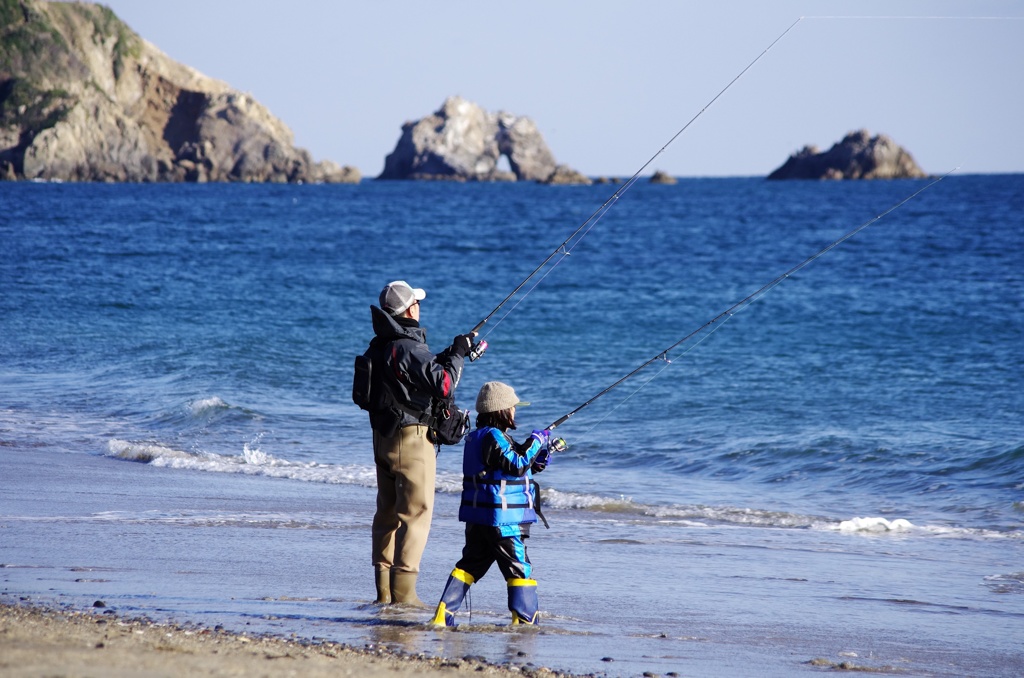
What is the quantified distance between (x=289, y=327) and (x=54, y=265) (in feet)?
33.8

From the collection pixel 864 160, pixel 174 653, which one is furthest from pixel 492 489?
pixel 864 160

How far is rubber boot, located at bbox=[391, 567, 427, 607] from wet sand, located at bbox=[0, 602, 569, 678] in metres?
0.77

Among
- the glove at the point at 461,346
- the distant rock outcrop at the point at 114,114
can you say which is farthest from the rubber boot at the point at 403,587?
the distant rock outcrop at the point at 114,114

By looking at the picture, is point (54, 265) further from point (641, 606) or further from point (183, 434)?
point (641, 606)

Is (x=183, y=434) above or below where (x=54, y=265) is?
below

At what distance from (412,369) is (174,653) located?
1.50m

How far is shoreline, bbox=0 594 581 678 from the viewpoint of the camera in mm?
3469

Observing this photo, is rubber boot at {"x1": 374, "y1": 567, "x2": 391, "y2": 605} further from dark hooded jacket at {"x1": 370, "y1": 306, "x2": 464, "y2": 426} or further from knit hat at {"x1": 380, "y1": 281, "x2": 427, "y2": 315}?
knit hat at {"x1": 380, "y1": 281, "x2": 427, "y2": 315}

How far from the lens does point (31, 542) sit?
6.04 m

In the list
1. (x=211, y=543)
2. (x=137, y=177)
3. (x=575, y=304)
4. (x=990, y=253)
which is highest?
(x=137, y=177)

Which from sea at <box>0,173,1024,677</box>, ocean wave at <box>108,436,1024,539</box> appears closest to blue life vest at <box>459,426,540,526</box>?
sea at <box>0,173,1024,677</box>

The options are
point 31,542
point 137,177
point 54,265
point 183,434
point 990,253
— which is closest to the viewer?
point 31,542

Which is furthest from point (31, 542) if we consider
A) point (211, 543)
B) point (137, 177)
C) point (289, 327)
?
point (137, 177)

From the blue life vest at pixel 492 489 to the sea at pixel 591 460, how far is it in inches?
19.0
